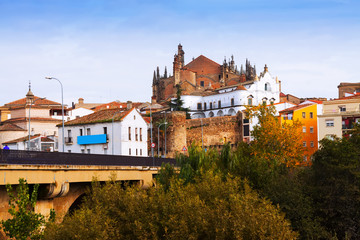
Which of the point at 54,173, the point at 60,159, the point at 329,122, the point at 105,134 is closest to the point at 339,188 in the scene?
the point at 60,159

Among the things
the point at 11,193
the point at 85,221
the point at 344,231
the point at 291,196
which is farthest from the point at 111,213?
the point at 344,231

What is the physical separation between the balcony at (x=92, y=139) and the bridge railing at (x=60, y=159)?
2748 cm

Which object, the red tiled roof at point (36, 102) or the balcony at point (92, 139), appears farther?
the red tiled roof at point (36, 102)

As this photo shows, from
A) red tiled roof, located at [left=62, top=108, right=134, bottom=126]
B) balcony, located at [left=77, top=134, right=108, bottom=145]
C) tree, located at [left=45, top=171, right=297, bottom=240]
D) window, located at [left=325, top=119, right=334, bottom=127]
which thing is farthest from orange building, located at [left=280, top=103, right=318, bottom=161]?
tree, located at [left=45, top=171, right=297, bottom=240]

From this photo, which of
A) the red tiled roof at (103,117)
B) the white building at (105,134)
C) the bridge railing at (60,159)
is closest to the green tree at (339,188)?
the bridge railing at (60,159)

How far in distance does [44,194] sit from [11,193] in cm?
405

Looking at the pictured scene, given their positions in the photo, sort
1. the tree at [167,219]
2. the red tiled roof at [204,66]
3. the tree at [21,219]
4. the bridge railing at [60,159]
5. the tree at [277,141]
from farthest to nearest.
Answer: the red tiled roof at [204,66] → the tree at [277,141] → the bridge railing at [60,159] → the tree at [21,219] → the tree at [167,219]

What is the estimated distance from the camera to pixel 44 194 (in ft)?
90.4

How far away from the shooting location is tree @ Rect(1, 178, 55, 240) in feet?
77.3

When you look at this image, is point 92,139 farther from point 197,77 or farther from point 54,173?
point 197,77

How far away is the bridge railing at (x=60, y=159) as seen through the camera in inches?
993

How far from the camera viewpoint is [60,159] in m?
29.3

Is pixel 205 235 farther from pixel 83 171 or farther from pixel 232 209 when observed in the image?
pixel 83 171

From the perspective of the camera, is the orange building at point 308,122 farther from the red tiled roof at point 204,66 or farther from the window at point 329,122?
the red tiled roof at point 204,66
